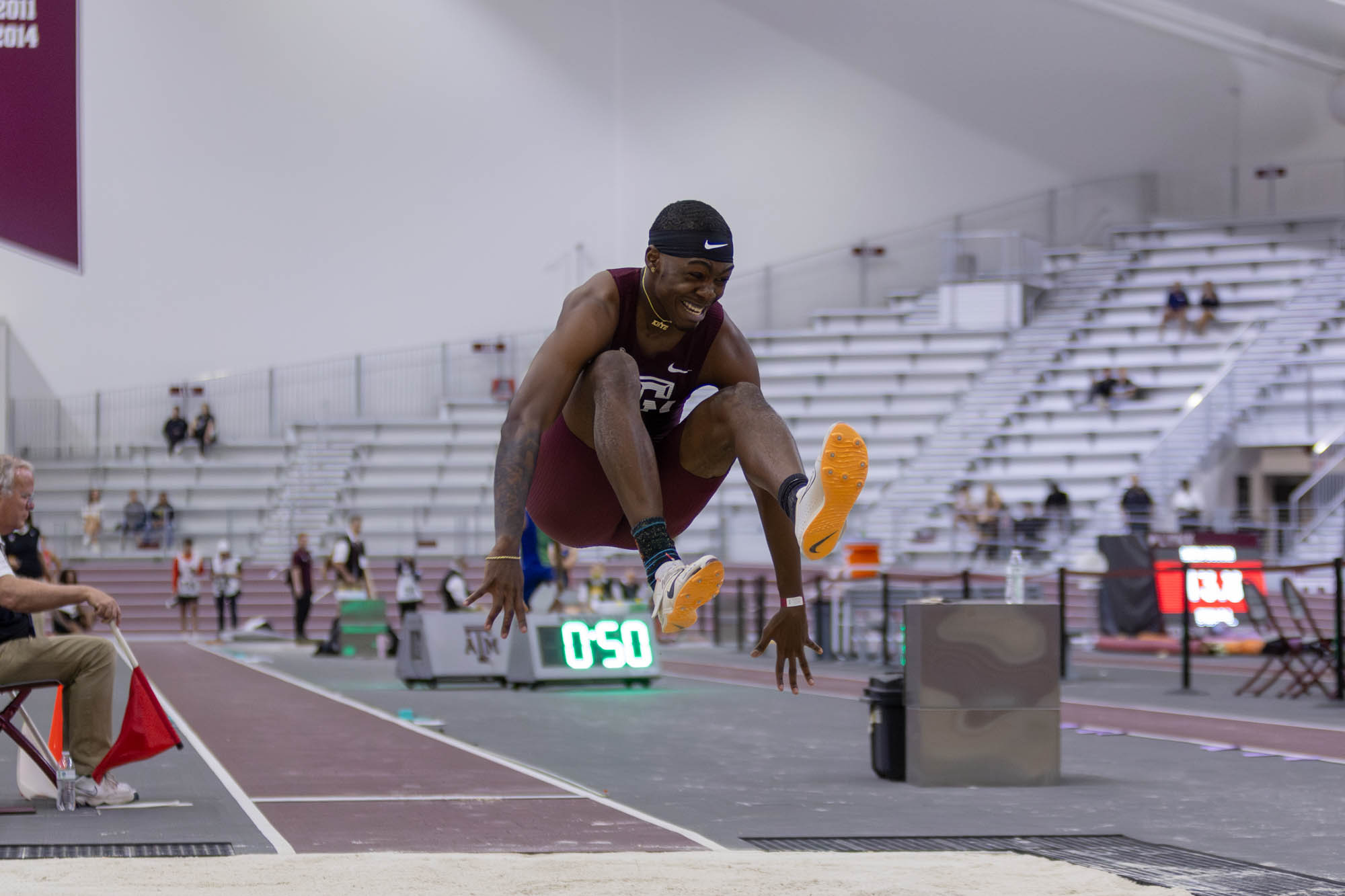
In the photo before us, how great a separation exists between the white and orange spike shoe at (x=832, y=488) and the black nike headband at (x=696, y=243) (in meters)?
0.66

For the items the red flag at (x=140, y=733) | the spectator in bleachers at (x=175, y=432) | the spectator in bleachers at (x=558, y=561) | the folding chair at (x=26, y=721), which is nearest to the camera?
the folding chair at (x=26, y=721)

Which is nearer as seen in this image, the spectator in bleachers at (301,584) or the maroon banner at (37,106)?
the maroon banner at (37,106)

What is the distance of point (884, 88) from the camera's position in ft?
103

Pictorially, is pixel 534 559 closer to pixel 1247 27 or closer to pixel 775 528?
pixel 775 528

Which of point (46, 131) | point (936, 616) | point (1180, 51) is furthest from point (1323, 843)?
point (1180, 51)

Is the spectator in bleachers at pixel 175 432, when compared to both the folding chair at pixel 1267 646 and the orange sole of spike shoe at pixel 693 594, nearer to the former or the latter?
the folding chair at pixel 1267 646

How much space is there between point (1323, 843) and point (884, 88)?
26.5 m

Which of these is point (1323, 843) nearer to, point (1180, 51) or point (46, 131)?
point (46, 131)

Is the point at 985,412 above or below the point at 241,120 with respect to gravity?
below

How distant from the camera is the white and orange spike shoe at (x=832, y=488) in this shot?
4.16m

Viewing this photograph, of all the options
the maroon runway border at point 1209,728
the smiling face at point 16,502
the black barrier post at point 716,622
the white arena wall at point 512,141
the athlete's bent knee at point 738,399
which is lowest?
the black barrier post at point 716,622

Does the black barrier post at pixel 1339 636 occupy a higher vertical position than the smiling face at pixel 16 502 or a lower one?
lower

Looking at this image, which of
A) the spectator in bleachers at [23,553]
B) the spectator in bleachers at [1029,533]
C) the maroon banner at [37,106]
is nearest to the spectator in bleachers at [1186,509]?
the spectator in bleachers at [1029,533]

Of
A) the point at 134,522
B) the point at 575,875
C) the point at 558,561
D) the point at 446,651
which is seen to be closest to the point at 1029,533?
the point at 446,651
